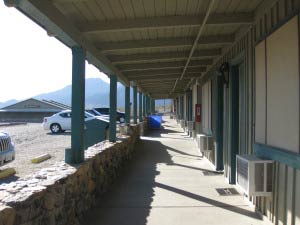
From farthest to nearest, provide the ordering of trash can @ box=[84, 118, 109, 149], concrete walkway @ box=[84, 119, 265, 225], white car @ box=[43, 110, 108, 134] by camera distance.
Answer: white car @ box=[43, 110, 108, 134] < trash can @ box=[84, 118, 109, 149] < concrete walkway @ box=[84, 119, 265, 225]

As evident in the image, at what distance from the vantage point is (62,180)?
4379 mm

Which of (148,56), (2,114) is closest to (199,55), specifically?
(148,56)

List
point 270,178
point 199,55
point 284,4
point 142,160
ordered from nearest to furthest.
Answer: point 284,4 → point 270,178 → point 199,55 → point 142,160

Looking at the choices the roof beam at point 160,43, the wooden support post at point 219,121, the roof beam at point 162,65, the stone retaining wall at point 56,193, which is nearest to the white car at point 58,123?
the roof beam at point 162,65

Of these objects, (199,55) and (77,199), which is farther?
(199,55)

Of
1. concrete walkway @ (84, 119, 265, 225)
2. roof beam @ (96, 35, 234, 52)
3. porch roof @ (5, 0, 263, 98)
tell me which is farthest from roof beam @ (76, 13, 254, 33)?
concrete walkway @ (84, 119, 265, 225)

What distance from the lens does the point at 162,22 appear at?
5.76m

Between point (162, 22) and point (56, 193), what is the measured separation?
9.91 ft

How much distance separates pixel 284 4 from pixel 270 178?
2069 millimetres

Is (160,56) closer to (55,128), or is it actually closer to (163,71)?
(163,71)

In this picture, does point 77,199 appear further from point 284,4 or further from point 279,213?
point 284,4

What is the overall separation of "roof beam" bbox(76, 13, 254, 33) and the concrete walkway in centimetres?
278

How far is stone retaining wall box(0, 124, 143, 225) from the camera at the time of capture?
318 centimetres

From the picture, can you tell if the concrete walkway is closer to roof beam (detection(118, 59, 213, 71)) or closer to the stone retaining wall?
the stone retaining wall
